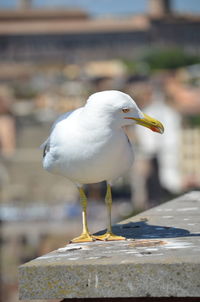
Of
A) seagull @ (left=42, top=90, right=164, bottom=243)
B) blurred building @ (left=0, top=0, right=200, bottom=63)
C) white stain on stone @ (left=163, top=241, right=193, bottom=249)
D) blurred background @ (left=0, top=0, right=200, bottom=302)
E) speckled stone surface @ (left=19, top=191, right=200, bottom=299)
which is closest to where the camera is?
speckled stone surface @ (left=19, top=191, right=200, bottom=299)

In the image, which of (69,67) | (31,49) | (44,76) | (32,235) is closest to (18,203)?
(32,235)

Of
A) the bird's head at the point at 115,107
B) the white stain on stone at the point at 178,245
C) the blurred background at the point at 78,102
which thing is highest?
the blurred background at the point at 78,102

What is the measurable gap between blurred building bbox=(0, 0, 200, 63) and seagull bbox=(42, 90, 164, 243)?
54322 millimetres

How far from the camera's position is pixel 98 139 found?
2551 mm

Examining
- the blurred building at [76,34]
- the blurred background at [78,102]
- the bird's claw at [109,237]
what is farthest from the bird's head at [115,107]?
the blurred building at [76,34]

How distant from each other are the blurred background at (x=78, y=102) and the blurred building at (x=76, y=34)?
49mm

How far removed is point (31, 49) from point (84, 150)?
56.9 meters

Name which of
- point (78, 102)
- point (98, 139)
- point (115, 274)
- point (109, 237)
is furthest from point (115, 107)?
point (78, 102)

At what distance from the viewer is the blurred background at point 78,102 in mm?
27516

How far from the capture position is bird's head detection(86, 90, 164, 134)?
8.39ft

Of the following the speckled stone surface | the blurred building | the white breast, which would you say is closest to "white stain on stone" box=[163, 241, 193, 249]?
the speckled stone surface

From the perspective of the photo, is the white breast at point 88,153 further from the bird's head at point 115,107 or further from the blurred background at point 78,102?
the blurred background at point 78,102

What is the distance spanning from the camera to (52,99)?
39469 millimetres

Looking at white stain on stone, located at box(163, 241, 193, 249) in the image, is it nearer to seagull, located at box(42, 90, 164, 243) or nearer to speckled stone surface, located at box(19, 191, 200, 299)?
speckled stone surface, located at box(19, 191, 200, 299)
